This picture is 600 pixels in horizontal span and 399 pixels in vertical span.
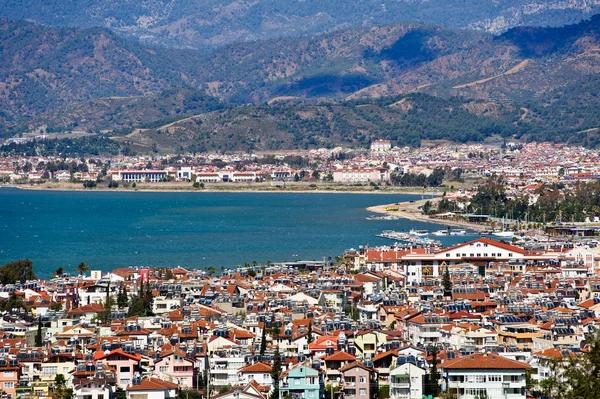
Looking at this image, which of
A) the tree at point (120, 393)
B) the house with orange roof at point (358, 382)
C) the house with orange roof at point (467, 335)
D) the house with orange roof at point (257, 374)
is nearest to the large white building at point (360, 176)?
the house with orange roof at point (467, 335)

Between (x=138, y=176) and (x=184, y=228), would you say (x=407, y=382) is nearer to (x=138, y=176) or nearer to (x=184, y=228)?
(x=184, y=228)

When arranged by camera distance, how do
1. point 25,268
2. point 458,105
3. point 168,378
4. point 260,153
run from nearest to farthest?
point 168,378 < point 25,268 < point 260,153 < point 458,105

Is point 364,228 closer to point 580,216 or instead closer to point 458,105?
point 580,216

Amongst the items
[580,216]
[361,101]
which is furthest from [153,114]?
[580,216]

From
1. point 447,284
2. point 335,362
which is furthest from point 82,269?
point 335,362

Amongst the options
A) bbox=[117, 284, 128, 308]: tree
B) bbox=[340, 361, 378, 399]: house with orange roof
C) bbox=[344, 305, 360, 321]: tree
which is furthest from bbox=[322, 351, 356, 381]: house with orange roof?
bbox=[117, 284, 128, 308]: tree

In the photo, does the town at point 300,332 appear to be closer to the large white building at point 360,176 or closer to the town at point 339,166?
the town at point 339,166

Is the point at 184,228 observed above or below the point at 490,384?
below
